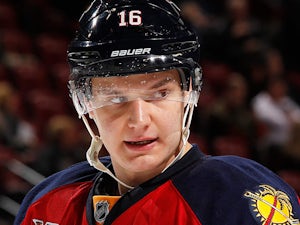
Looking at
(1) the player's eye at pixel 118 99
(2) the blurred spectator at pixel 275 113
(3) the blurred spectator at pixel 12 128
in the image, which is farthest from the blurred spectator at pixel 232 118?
(1) the player's eye at pixel 118 99

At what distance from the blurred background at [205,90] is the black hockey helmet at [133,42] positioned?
3.41m

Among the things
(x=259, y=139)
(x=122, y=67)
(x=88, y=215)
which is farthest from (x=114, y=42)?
(x=259, y=139)

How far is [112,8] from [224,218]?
25.0 inches

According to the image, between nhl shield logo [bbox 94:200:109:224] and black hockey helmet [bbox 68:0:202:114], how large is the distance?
344 millimetres

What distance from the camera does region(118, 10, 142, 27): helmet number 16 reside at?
1.97 metres

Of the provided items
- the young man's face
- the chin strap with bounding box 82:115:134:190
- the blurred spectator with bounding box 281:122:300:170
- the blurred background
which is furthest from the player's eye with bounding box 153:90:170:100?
the blurred spectator with bounding box 281:122:300:170

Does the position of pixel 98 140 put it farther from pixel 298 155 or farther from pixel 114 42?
pixel 298 155

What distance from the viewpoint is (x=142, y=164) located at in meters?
1.98

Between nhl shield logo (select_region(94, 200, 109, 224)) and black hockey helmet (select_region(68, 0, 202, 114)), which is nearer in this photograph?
black hockey helmet (select_region(68, 0, 202, 114))

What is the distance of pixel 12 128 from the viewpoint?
6270mm

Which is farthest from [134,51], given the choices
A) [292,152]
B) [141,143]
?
[292,152]

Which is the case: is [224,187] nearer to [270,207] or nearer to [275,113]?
[270,207]

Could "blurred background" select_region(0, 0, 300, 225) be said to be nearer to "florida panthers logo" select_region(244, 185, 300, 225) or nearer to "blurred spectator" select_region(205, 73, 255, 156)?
"blurred spectator" select_region(205, 73, 255, 156)

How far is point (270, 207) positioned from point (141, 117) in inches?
15.7
